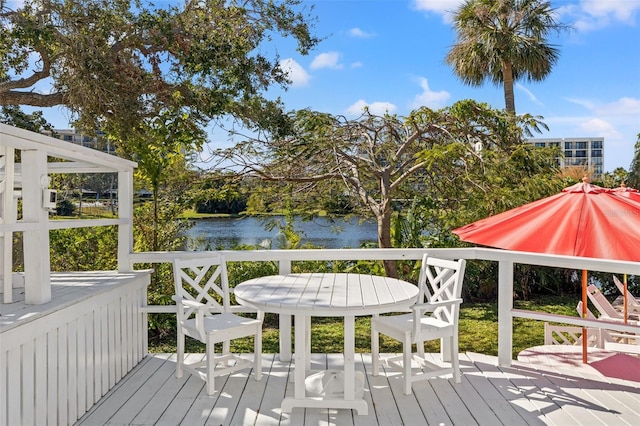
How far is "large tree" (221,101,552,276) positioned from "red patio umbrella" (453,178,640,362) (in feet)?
8.62

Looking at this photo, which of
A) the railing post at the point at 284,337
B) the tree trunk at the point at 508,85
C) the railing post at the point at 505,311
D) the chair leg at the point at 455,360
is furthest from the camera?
the tree trunk at the point at 508,85

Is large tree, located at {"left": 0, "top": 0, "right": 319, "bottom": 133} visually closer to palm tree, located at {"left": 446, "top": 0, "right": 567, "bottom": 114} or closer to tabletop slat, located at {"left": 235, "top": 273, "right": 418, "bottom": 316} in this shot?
tabletop slat, located at {"left": 235, "top": 273, "right": 418, "bottom": 316}

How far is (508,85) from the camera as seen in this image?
593 inches

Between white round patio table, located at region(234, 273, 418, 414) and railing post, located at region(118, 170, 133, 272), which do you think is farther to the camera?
railing post, located at region(118, 170, 133, 272)

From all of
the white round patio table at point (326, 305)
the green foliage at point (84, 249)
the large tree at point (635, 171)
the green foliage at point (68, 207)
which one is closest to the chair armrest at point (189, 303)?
the white round patio table at point (326, 305)

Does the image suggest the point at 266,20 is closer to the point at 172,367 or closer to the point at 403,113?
the point at 403,113

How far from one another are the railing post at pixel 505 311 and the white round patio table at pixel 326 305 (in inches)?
35.7

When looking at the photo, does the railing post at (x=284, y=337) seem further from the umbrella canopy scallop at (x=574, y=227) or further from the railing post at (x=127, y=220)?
the umbrella canopy scallop at (x=574, y=227)

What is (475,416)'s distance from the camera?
9.72ft

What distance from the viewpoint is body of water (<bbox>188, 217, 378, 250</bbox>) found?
725 cm

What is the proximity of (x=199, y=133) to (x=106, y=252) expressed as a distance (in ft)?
6.12

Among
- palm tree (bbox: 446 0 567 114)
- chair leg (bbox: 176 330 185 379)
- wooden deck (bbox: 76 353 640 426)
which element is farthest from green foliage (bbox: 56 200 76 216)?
palm tree (bbox: 446 0 567 114)

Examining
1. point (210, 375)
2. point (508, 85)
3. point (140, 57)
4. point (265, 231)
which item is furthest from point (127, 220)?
point (508, 85)

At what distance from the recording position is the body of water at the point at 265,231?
7.25 meters
